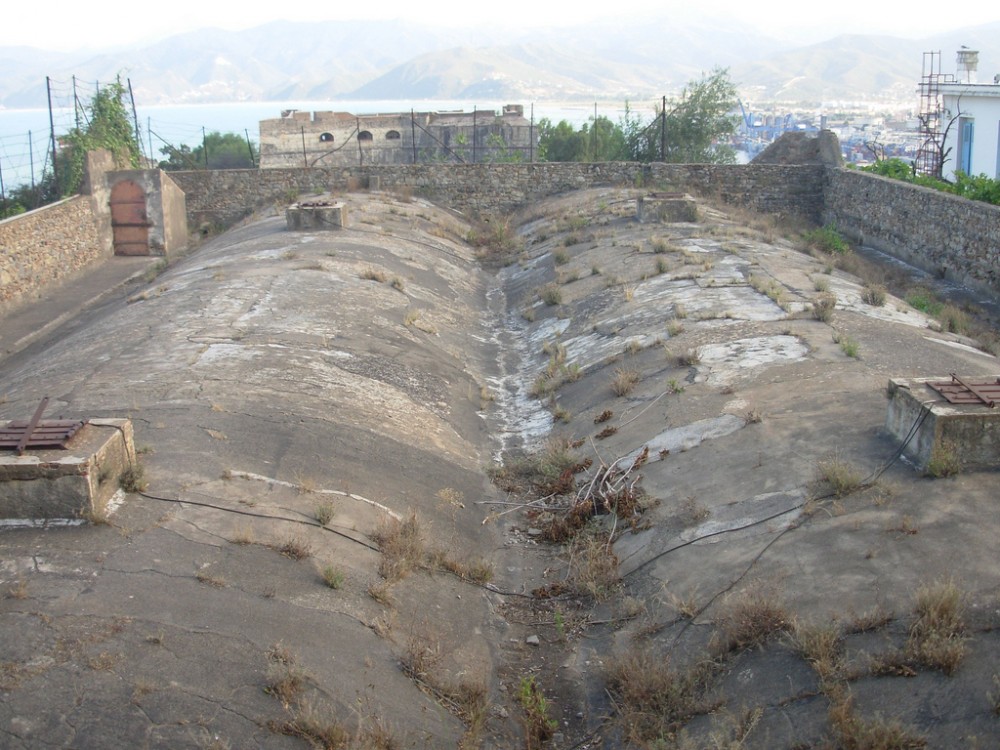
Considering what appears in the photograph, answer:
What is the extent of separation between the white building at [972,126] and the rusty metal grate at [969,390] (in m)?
29.2

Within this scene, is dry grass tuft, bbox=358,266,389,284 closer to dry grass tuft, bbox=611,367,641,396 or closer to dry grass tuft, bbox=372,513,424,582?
dry grass tuft, bbox=611,367,641,396

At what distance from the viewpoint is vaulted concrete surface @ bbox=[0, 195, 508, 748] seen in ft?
21.7

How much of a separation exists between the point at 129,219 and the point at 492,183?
1198 cm

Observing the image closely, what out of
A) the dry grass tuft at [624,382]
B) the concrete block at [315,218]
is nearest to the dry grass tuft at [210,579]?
the dry grass tuft at [624,382]

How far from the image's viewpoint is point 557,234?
87.0 ft

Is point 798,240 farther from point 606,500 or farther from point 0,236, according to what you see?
point 0,236

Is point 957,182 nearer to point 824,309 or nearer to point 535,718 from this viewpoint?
point 824,309

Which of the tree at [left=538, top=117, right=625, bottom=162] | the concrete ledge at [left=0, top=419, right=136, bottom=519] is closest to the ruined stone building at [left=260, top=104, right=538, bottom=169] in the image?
the tree at [left=538, top=117, right=625, bottom=162]

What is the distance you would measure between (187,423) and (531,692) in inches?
204

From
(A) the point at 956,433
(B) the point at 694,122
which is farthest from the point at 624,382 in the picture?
(B) the point at 694,122

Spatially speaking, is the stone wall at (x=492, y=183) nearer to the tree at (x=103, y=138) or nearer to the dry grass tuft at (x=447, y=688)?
the tree at (x=103, y=138)

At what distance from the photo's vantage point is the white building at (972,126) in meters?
36.2

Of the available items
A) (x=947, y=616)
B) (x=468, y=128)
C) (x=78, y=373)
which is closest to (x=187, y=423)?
(x=78, y=373)

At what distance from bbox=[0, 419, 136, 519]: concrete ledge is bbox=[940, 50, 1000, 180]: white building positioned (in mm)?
34091
